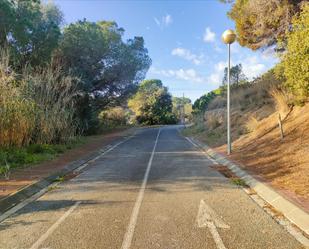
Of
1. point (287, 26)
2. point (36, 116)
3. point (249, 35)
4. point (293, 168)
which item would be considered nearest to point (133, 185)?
point (293, 168)

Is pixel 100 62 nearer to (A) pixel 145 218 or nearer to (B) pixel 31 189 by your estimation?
(B) pixel 31 189

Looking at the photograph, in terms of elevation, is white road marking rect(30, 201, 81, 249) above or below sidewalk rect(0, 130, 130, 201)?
below

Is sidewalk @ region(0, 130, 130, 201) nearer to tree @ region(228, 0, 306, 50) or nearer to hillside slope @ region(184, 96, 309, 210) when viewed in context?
hillside slope @ region(184, 96, 309, 210)

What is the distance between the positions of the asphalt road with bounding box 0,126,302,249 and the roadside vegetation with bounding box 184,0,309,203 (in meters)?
1.65

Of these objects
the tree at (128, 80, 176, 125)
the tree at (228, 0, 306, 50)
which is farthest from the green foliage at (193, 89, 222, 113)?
the tree at (228, 0, 306, 50)

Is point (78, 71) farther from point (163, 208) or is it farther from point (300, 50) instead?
point (163, 208)

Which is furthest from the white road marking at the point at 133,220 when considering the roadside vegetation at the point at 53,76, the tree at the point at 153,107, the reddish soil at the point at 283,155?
the tree at the point at 153,107

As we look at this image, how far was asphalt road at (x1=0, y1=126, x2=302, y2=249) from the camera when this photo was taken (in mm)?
5949

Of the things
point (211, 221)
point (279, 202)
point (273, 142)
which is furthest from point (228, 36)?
point (211, 221)

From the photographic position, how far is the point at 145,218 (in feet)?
23.7

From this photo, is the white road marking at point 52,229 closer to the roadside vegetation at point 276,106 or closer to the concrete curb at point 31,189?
the concrete curb at point 31,189

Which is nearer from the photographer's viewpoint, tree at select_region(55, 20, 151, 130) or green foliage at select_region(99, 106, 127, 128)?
tree at select_region(55, 20, 151, 130)

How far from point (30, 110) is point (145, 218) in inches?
453

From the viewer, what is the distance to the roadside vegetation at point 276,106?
1138cm
